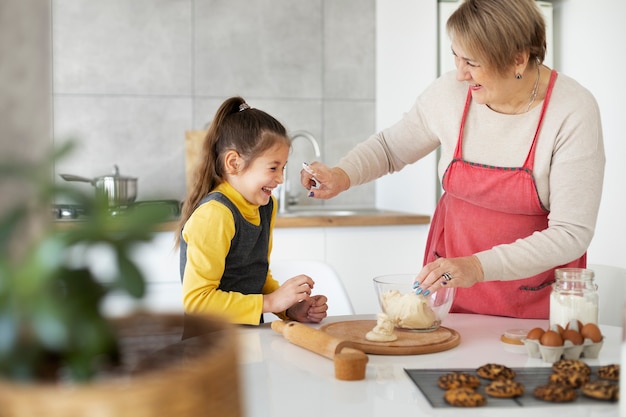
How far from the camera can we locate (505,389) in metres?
1.01

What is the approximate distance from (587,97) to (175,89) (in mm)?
2257

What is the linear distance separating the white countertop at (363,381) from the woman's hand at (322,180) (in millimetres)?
404

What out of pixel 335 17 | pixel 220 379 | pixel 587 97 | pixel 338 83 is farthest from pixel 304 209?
pixel 220 379

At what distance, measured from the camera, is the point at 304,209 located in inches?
142

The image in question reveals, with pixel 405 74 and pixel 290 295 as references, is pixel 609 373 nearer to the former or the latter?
pixel 290 295

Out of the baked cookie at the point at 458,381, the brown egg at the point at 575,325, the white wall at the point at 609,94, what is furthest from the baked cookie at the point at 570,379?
the white wall at the point at 609,94

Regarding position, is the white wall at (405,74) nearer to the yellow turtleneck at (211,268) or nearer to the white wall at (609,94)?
the white wall at (609,94)

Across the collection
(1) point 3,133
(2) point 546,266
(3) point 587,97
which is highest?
(3) point 587,97

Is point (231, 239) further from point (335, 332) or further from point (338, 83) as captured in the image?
point (338, 83)

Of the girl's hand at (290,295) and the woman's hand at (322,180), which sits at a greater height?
the woman's hand at (322,180)

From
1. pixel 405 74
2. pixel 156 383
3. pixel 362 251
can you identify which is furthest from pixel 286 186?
pixel 156 383

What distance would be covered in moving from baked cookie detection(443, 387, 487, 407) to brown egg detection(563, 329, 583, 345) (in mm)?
323

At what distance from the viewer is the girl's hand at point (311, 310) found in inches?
63.7

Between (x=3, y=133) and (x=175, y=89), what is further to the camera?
(x=175, y=89)
